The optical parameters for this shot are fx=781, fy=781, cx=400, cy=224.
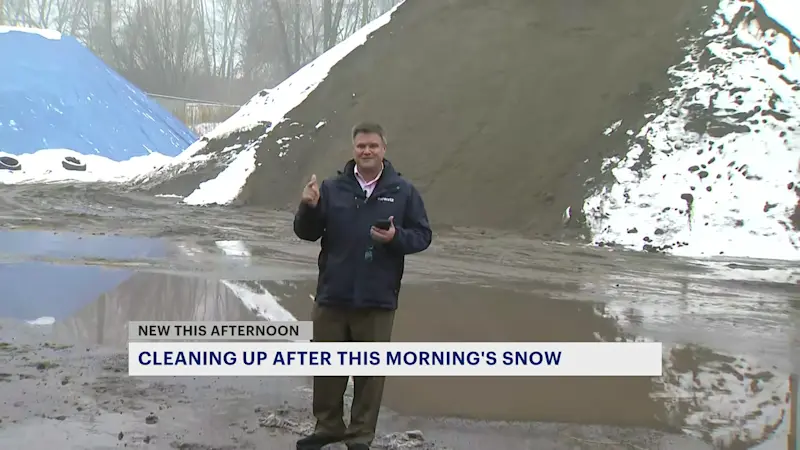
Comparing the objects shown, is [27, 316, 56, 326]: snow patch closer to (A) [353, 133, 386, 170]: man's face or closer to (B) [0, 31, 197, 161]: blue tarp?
(A) [353, 133, 386, 170]: man's face

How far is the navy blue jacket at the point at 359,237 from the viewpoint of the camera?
13.1ft

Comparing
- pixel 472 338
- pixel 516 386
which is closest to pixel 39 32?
pixel 472 338

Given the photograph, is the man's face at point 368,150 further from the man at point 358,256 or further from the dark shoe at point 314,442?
the dark shoe at point 314,442

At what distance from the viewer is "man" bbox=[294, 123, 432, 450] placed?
4012 millimetres

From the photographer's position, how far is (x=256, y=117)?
2375 cm

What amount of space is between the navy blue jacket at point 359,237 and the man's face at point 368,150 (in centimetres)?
9

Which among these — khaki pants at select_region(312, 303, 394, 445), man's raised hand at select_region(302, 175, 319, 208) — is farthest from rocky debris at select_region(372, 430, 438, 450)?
man's raised hand at select_region(302, 175, 319, 208)

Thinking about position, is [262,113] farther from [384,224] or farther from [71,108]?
[384,224]

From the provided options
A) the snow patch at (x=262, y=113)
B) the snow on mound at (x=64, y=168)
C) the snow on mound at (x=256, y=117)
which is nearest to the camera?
the snow patch at (x=262, y=113)

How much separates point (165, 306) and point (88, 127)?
26.1 m

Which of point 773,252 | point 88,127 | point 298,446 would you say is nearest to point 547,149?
point 773,252

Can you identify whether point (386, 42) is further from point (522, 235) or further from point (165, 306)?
point (165, 306)

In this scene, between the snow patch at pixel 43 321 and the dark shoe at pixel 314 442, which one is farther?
the snow patch at pixel 43 321

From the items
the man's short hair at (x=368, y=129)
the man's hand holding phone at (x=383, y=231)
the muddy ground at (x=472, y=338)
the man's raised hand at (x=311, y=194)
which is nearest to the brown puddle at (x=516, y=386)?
the muddy ground at (x=472, y=338)
